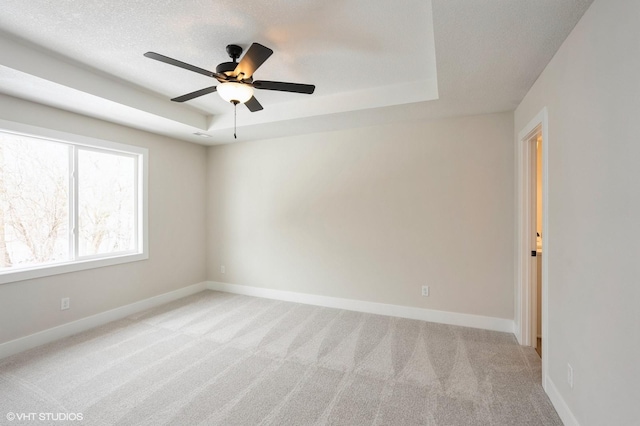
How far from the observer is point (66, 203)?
325 centimetres

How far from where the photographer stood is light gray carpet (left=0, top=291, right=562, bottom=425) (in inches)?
Result: 75.9

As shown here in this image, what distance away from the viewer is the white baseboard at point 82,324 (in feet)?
9.00

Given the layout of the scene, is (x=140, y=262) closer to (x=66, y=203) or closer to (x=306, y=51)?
(x=66, y=203)

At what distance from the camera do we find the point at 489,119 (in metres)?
3.21

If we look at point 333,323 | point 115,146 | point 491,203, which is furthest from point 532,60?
point 115,146

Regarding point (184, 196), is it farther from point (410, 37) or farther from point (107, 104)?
point (410, 37)

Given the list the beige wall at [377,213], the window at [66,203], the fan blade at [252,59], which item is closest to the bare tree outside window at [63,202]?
the window at [66,203]

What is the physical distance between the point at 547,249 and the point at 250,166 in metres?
3.88

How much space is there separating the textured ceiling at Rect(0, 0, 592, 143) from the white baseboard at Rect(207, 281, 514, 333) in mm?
2366

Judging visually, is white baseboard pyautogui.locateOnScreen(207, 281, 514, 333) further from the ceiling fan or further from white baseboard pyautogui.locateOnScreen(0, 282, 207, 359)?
the ceiling fan

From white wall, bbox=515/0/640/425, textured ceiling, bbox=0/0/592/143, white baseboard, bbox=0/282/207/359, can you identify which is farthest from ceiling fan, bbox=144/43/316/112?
white baseboard, bbox=0/282/207/359

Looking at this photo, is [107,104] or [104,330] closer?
[107,104]

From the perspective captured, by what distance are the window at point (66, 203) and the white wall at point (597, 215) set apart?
4.54m

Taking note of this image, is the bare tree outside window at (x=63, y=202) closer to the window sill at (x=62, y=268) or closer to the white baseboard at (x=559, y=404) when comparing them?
the window sill at (x=62, y=268)
